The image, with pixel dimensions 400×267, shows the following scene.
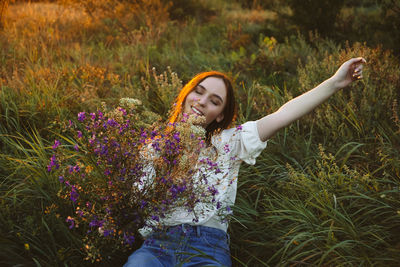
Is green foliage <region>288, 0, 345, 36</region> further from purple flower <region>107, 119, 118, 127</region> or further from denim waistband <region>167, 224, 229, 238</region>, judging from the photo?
purple flower <region>107, 119, 118, 127</region>

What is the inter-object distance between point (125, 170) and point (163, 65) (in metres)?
3.03

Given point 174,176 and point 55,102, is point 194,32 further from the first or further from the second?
point 174,176

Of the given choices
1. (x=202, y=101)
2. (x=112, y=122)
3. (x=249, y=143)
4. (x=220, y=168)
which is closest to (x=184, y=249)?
(x=220, y=168)

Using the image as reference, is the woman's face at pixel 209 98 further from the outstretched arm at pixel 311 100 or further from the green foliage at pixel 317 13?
the green foliage at pixel 317 13

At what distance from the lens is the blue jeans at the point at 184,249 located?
1733mm

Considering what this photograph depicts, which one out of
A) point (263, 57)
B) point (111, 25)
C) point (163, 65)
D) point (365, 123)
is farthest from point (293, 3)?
point (111, 25)

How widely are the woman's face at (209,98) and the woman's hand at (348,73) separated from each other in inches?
30.1

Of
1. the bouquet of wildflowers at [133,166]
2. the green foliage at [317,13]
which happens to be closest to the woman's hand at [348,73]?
the bouquet of wildflowers at [133,166]

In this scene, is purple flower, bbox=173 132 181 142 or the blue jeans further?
the blue jeans

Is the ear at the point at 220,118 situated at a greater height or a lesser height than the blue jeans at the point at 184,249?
greater

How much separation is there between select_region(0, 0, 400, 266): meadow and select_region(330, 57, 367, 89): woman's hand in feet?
1.49

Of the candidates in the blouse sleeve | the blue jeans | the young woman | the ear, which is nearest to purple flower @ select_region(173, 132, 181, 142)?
the young woman

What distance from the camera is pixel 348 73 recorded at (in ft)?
6.79

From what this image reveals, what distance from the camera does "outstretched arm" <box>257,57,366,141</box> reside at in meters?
1.99
